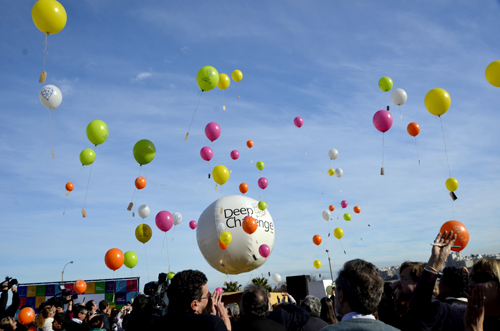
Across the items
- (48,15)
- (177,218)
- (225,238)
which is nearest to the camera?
(48,15)

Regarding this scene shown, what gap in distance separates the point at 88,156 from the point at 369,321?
8908 mm

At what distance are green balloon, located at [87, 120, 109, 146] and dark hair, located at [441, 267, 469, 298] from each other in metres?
7.78

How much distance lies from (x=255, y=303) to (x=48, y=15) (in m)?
6.25

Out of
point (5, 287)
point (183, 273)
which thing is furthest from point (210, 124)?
point (183, 273)

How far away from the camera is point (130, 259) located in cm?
1075

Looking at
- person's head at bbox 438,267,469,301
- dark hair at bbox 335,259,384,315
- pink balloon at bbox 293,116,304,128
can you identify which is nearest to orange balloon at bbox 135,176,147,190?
pink balloon at bbox 293,116,304,128

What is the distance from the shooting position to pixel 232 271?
1552 cm

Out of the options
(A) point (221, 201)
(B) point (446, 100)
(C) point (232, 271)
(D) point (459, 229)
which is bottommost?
(C) point (232, 271)

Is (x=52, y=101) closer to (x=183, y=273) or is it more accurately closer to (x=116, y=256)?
(x=116, y=256)

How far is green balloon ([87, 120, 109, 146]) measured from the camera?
872cm

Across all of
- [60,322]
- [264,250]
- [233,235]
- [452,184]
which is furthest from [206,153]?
[452,184]

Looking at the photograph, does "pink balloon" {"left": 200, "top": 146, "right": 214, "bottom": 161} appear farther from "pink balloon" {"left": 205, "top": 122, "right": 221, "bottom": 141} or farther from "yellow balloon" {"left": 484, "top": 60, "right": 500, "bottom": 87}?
"yellow balloon" {"left": 484, "top": 60, "right": 500, "bottom": 87}

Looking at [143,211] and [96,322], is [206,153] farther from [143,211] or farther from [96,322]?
[96,322]

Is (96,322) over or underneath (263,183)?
underneath
